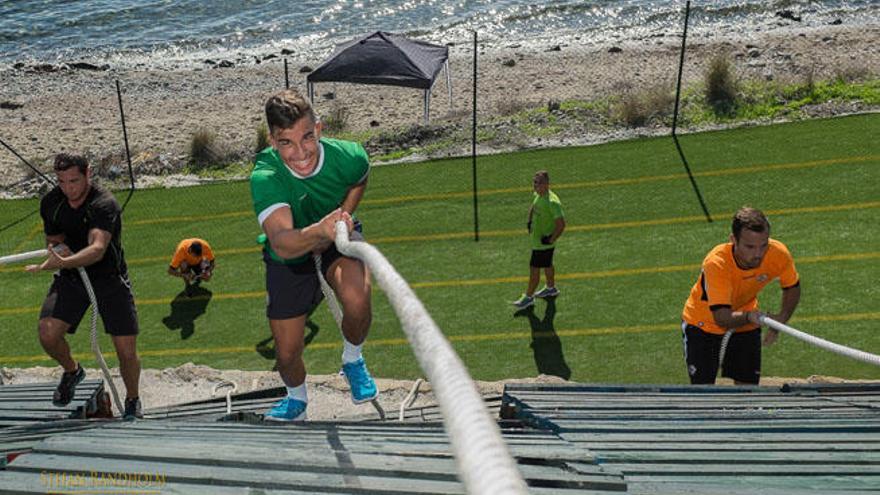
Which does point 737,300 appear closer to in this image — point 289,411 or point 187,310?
point 289,411

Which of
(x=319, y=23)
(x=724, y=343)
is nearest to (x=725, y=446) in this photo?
(x=724, y=343)

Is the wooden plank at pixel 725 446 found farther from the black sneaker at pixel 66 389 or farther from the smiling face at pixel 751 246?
the black sneaker at pixel 66 389

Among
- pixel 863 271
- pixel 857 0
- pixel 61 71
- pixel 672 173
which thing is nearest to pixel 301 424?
pixel 863 271

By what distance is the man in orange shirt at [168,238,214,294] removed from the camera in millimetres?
12625

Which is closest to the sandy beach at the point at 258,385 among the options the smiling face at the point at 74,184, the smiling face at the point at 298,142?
the smiling face at the point at 74,184

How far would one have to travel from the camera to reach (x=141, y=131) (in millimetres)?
27266

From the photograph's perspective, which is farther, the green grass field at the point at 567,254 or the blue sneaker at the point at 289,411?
the green grass field at the point at 567,254

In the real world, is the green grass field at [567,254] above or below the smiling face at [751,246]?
below

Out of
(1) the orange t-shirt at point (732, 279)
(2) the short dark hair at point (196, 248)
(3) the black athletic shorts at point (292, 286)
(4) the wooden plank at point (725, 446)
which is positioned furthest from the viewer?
(2) the short dark hair at point (196, 248)

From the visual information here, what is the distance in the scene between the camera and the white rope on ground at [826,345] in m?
5.76

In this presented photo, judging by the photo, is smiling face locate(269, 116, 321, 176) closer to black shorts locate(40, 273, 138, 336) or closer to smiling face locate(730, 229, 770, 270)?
black shorts locate(40, 273, 138, 336)

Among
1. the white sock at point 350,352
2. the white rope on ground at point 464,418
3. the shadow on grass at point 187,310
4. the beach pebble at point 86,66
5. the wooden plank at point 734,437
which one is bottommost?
the beach pebble at point 86,66

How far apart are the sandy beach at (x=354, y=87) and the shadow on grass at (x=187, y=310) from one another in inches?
358

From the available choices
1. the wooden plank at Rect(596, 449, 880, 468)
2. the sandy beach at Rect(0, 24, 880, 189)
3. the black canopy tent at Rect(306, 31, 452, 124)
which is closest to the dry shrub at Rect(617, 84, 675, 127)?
the sandy beach at Rect(0, 24, 880, 189)
